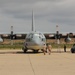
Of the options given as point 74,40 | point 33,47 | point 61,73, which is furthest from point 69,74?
point 74,40

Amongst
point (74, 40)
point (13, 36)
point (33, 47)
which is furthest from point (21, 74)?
point (74, 40)

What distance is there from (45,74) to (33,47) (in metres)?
25.6

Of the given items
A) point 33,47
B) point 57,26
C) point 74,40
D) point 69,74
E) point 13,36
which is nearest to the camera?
point 69,74

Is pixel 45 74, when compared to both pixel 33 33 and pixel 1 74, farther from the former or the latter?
pixel 33 33

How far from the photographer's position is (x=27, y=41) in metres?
40.1

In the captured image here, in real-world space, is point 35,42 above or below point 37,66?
above

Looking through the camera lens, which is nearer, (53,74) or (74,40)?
(53,74)

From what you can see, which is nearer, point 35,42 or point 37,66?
point 37,66

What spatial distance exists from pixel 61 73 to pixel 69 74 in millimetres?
502

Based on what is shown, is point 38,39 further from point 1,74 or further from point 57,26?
point 1,74

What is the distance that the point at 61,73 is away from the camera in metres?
13.1

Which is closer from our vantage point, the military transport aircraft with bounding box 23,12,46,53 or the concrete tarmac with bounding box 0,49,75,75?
the concrete tarmac with bounding box 0,49,75,75

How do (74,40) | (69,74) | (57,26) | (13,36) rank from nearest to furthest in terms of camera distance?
(69,74) < (57,26) < (13,36) < (74,40)

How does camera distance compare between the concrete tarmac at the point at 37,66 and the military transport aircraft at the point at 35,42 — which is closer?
the concrete tarmac at the point at 37,66
